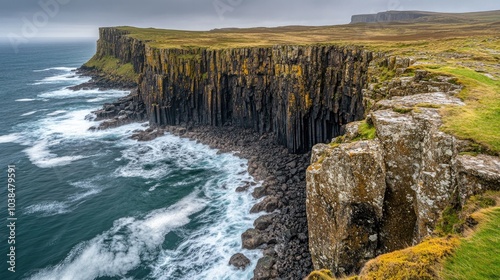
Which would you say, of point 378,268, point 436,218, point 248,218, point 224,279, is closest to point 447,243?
point 378,268

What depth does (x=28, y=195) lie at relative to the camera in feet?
127

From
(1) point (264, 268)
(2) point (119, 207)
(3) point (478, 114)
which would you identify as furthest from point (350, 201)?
(2) point (119, 207)

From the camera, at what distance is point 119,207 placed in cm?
3591

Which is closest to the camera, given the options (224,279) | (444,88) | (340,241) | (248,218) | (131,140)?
(340,241)

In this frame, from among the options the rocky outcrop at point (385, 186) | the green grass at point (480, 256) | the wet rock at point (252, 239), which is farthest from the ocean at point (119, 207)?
the green grass at point (480, 256)

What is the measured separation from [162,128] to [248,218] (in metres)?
37.4

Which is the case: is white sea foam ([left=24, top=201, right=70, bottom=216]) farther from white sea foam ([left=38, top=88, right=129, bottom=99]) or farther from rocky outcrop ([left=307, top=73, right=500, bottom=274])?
white sea foam ([left=38, top=88, right=129, bottom=99])

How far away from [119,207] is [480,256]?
3633 cm

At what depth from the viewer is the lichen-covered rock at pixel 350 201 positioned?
11664 mm

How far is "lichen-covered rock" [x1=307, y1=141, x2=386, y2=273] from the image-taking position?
38.3 feet

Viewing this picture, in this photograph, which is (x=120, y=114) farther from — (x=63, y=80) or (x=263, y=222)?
(x=63, y=80)

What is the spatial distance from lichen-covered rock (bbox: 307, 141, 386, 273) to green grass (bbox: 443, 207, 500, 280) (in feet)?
15.3

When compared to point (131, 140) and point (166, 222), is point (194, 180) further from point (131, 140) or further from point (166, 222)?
point (131, 140)

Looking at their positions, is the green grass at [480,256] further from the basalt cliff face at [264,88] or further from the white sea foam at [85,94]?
the white sea foam at [85,94]
